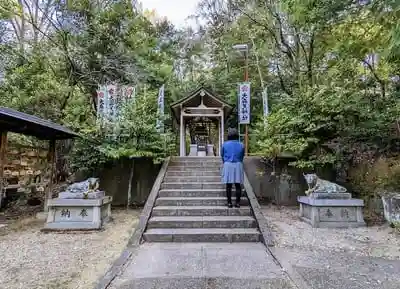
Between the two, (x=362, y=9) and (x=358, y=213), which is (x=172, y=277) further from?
(x=362, y=9)

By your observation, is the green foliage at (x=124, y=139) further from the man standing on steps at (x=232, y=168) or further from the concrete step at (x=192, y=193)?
the man standing on steps at (x=232, y=168)

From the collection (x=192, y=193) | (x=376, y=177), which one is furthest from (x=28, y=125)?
(x=376, y=177)

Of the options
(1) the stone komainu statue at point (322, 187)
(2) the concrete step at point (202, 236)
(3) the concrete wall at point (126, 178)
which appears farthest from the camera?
(3) the concrete wall at point (126, 178)

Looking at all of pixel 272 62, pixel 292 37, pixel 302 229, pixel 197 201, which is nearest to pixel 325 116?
pixel 302 229

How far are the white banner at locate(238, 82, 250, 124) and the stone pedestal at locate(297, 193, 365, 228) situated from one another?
17.0ft

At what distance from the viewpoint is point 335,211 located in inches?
225

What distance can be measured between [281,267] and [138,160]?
5.76m

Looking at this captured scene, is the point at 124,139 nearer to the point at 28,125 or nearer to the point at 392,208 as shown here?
the point at 28,125

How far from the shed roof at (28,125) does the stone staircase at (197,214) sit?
2.75 meters

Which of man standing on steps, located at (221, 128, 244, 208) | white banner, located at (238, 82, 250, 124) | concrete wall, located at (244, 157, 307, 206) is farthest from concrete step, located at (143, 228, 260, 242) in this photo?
white banner, located at (238, 82, 250, 124)

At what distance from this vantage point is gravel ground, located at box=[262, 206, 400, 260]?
171 inches

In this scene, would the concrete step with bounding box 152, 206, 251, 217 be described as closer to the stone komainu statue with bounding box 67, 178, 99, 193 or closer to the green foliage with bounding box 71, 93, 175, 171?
the stone komainu statue with bounding box 67, 178, 99, 193

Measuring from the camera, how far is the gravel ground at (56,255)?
10.6ft

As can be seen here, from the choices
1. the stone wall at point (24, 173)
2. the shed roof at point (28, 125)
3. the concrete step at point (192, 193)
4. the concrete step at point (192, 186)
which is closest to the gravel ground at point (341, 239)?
the concrete step at point (192, 193)
